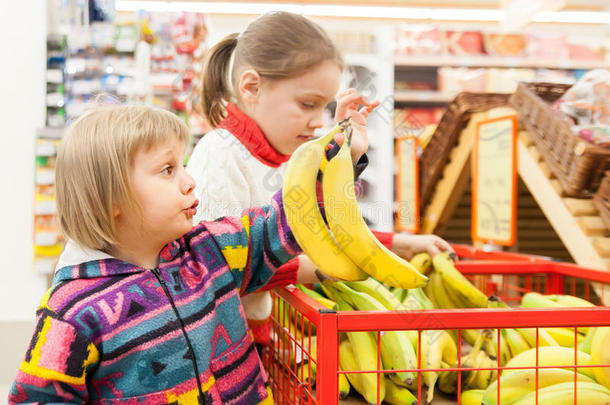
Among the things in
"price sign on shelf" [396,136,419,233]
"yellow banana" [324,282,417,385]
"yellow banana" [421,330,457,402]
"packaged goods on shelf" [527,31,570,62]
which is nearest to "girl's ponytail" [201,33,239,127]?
"yellow banana" [324,282,417,385]

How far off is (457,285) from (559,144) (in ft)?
2.58

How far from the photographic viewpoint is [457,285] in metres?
1.38

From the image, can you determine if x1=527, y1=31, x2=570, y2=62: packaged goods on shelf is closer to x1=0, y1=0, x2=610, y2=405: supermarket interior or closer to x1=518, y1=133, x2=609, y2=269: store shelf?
x1=0, y1=0, x2=610, y2=405: supermarket interior

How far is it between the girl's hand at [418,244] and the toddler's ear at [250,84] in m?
0.52

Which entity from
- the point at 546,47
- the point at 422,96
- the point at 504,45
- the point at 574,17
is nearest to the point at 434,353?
the point at 422,96

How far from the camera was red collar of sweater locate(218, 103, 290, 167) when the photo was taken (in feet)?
4.28

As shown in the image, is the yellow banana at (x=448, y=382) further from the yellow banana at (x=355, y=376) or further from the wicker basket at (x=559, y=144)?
the wicker basket at (x=559, y=144)

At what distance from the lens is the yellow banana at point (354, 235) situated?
0.94 meters

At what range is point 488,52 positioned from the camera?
5.45 m

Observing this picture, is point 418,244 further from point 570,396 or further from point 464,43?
point 464,43

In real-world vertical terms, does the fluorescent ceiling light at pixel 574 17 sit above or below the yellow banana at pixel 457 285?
above

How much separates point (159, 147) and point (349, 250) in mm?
376

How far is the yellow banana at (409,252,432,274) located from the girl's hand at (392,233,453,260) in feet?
0.07

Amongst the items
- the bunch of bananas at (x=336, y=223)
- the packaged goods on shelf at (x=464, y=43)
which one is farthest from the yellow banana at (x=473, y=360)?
the packaged goods on shelf at (x=464, y=43)
